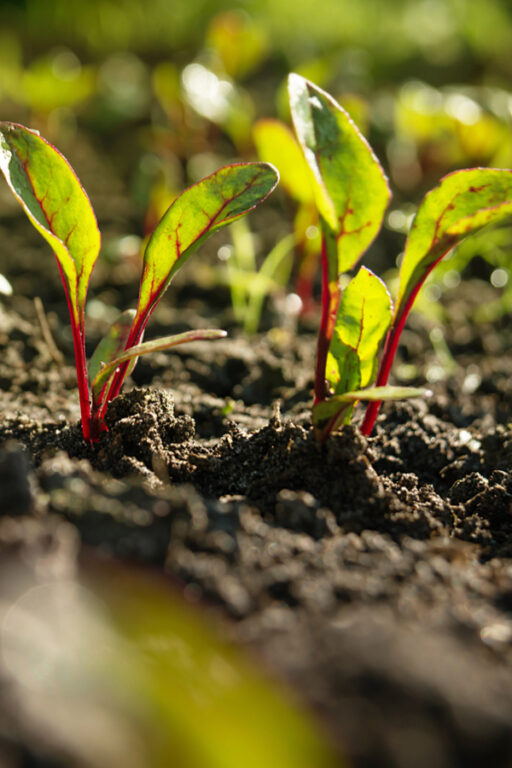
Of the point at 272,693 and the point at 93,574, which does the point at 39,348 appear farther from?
the point at 272,693

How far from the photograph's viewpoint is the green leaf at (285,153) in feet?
5.11

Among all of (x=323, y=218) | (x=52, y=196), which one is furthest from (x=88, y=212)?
(x=323, y=218)

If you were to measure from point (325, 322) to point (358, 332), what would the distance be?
0.05 meters

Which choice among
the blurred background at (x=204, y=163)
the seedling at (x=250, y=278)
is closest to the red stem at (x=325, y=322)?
the blurred background at (x=204, y=163)

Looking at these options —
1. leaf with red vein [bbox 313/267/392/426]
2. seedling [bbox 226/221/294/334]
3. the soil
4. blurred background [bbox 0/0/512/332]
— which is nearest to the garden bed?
the soil

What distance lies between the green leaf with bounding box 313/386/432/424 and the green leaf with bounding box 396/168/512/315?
212 mm

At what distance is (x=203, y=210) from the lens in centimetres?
90

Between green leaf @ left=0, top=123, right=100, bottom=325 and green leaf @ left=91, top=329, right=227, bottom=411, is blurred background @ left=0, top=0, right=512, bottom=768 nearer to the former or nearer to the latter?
green leaf @ left=91, top=329, right=227, bottom=411

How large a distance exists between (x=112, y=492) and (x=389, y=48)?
3.89m

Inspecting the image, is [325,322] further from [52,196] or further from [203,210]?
[52,196]

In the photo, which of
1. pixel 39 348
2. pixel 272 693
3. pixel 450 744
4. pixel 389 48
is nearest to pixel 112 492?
pixel 272 693

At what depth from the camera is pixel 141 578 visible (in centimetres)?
67

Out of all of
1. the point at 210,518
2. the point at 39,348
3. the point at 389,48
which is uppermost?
the point at 389,48

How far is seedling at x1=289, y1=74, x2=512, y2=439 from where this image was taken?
0.85 m
